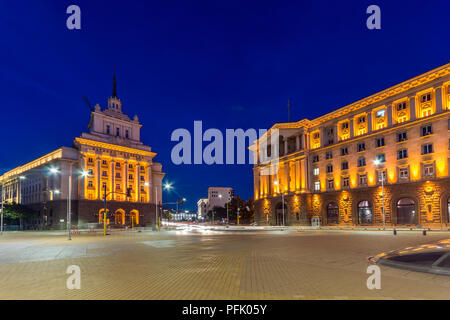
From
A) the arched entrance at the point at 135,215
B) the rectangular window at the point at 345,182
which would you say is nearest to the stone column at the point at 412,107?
the rectangular window at the point at 345,182

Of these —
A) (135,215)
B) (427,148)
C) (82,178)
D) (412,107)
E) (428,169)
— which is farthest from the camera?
(135,215)

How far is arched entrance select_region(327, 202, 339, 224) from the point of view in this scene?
62.5m

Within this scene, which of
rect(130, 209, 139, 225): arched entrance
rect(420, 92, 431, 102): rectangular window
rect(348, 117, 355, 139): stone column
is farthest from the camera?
rect(130, 209, 139, 225): arched entrance

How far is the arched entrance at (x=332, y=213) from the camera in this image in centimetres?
6247

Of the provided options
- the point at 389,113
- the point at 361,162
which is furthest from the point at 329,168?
the point at 389,113

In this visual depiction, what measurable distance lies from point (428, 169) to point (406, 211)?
732cm

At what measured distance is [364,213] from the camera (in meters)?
56.9

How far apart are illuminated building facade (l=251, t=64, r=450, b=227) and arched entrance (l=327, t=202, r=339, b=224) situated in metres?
0.20

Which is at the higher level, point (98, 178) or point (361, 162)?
point (361, 162)

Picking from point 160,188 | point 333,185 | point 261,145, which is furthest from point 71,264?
point 160,188

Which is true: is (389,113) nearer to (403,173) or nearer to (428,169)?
(403,173)

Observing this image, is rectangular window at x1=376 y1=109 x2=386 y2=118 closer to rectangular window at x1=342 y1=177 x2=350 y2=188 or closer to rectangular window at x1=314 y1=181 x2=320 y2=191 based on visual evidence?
rectangular window at x1=342 y1=177 x2=350 y2=188

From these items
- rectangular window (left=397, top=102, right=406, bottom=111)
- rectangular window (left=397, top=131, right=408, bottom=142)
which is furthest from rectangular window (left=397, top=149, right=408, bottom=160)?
rectangular window (left=397, top=102, right=406, bottom=111)

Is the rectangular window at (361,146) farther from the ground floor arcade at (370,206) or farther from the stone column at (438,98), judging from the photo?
the stone column at (438,98)
